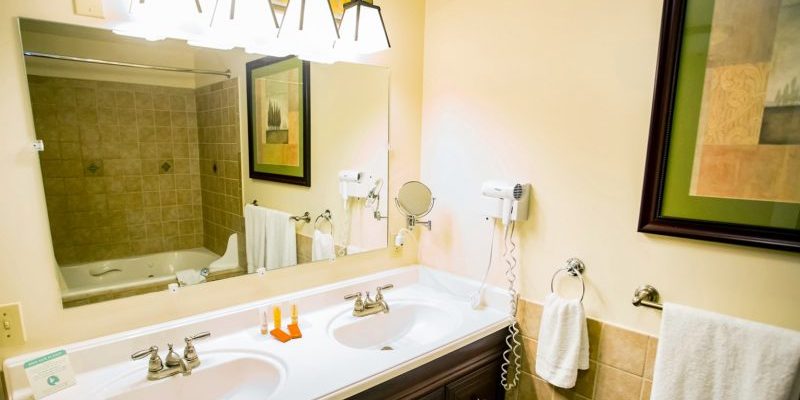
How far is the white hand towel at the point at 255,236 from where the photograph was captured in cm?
140

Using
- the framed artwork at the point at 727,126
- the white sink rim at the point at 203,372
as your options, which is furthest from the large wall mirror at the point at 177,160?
the framed artwork at the point at 727,126

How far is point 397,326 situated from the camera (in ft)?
5.39

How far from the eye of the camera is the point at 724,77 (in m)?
1.05

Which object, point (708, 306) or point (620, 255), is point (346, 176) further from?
point (708, 306)

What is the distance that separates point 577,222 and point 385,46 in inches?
38.2

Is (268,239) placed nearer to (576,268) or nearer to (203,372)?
(203,372)

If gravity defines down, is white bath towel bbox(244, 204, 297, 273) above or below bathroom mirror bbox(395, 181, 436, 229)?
A: below

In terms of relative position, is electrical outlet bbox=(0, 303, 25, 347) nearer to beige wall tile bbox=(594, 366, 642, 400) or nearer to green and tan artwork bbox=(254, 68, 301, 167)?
green and tan artwork bbox=(254, 68, 301, 167)

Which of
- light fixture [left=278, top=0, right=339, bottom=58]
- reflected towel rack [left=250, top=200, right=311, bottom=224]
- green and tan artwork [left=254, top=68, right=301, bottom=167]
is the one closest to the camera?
light fixture [left=278, top=0, right=339, bottom=58]

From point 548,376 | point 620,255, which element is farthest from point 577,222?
point 548,376

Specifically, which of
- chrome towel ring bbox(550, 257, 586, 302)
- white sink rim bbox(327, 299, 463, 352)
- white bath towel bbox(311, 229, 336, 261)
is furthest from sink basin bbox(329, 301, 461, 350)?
chrome towel ring bbox(550, 257, 586, 302)

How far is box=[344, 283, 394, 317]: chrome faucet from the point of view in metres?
1.54

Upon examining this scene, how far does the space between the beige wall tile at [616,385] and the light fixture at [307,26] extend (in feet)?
5.04

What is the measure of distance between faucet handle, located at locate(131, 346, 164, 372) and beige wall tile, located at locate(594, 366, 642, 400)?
1402mm
